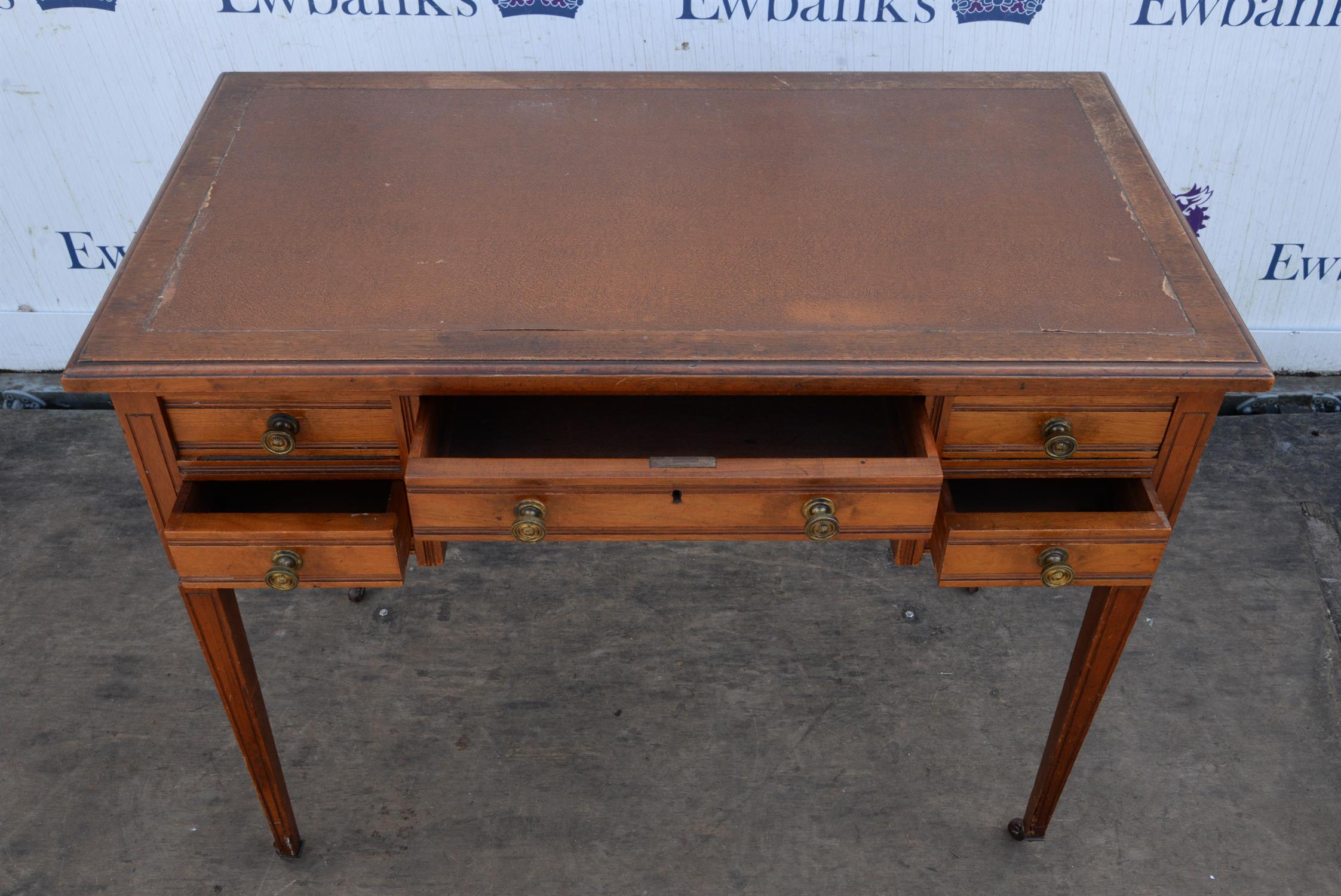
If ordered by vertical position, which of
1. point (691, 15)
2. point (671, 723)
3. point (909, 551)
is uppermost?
point (691, 15)

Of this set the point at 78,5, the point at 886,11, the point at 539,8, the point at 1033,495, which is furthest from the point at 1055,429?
Result: the point at 78,5

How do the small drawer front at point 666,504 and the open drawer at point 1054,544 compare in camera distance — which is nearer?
the small drawer front at point 666,504

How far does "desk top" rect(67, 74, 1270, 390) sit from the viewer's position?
4.58 ft

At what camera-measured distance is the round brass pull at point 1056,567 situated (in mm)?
1504

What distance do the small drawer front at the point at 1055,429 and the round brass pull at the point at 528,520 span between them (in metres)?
0.57

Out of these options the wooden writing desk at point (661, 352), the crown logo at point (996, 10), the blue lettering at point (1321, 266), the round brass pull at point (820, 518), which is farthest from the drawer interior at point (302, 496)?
the blue lettering at point (1321, 266)

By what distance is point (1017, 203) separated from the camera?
5.53ft

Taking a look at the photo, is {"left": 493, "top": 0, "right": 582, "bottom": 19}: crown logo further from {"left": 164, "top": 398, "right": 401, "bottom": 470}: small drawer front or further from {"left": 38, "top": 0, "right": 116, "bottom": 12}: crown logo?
{"left": 164, "top": 398, "right": 401, "bottom": 470}: small drawer front

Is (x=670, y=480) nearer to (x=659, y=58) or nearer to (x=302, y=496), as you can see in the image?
(x=302, y=496)

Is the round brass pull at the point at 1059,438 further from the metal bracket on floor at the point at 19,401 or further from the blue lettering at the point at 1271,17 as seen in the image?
the metal bracket on floor at the point at 19,401

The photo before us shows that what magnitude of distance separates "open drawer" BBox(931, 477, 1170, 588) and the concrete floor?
75 cm

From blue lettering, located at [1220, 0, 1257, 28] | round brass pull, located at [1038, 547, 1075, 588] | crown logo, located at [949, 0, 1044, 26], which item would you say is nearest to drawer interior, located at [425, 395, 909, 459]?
round brass pull, located at [1038, 547, 1075, 588]

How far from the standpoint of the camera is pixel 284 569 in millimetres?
1497

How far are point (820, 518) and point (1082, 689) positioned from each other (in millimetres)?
656
